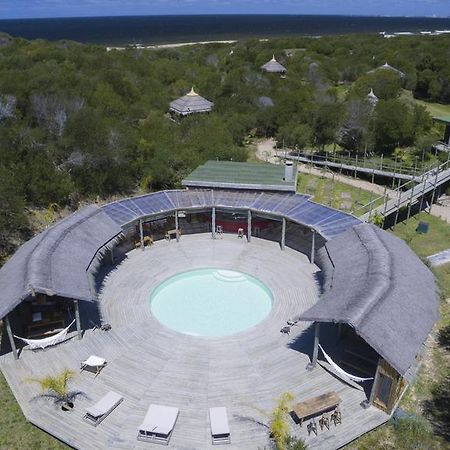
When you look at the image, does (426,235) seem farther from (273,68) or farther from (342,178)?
(273,68)

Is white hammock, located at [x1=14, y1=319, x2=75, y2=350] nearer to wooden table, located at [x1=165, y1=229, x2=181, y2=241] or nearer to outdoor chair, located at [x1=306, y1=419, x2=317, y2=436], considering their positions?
outdoor chair, located at [x1=306, y1=419, x2=317, y2=436]

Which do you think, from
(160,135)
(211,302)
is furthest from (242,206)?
(160,135)

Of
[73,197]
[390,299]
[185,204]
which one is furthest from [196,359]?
[73,197]

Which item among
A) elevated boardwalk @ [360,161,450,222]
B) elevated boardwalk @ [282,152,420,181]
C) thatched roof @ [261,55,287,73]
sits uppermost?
thatched roof @ [261,55,287,73]

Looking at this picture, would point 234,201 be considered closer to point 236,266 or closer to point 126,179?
point 236,266

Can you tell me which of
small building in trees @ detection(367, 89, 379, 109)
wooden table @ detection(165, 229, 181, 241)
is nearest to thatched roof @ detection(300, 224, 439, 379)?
wooden table @ detection(165, 229, 181, 241)

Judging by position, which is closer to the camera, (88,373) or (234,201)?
(88,373)
